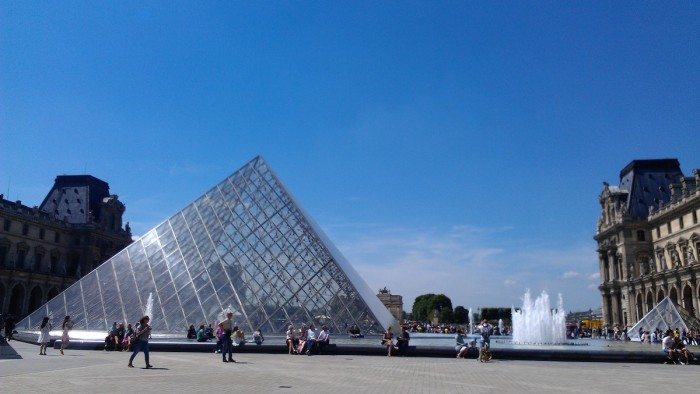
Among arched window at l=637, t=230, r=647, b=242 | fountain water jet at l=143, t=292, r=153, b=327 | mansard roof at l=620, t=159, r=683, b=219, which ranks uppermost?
mansard roof at l=620, t=159, r=683, b=219

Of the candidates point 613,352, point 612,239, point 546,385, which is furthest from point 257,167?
point 612,239

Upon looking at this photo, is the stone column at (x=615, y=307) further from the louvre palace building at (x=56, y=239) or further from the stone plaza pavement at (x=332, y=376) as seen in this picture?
the louvre palace building at (x=56, y=239)

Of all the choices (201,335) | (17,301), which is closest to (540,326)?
(201,335)

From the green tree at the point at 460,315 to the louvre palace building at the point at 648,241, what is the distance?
141 ft

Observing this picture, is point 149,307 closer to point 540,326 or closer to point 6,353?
point 6,353

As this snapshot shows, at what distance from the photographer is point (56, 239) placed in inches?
2368

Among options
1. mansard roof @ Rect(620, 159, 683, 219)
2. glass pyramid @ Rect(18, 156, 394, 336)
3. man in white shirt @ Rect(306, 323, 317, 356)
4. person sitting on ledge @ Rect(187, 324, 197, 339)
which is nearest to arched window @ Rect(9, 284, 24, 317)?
glass pyramid @ Rect(18, 156, 394, 336)

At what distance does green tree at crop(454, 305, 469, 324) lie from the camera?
334 feet

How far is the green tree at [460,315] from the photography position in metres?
102

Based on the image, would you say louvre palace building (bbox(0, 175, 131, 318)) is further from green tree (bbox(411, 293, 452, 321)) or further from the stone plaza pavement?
green tree (bbox(411, 293, 452, 321))

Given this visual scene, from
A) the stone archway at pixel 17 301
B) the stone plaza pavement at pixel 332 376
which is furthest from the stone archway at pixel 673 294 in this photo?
the stone archway at pixel 17 301

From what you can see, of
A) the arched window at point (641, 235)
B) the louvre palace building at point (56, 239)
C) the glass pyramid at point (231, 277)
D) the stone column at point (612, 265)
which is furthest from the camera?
the stone column at point (612, 265)

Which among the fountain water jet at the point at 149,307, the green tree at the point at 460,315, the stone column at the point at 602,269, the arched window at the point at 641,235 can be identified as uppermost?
the arched window at the point at 641,235

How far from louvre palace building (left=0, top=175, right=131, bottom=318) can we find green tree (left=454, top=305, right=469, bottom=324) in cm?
6105
